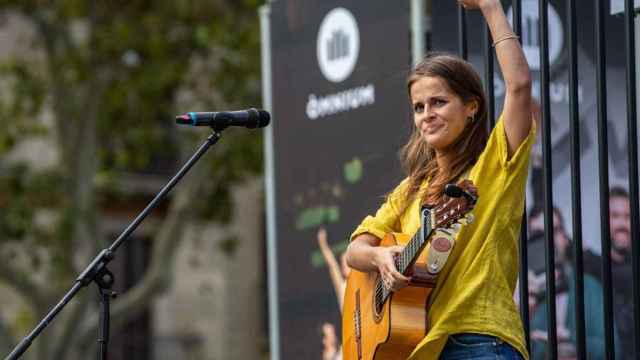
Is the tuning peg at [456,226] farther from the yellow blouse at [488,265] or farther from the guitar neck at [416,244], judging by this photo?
the yellow blouse at [488,265]

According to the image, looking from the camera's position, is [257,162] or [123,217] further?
[123,217]

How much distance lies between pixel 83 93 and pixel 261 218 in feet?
35.1

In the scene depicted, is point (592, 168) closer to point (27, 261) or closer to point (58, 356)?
point (58, 356)

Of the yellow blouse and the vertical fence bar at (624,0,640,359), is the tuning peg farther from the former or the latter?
the vertical fence bar at (624,0,640,359)

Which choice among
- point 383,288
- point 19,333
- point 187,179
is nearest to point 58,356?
point 187,179

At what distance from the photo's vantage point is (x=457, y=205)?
3945 millimetres

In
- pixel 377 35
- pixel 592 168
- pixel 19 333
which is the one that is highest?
pixel 377 35

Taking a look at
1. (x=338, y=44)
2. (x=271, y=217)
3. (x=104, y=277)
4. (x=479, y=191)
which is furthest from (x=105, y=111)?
(x=479, y=191)

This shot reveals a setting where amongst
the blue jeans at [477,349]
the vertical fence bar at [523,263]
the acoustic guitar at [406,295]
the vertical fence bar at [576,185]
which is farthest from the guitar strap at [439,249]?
the vertical fence bar at [523,263]

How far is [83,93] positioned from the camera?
17.3 meters

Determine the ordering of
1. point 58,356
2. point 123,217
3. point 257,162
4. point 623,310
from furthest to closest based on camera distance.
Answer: point 123,217
point 257,162
point 58,356
point 623,310

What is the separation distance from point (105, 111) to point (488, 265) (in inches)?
539

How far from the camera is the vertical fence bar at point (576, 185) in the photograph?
15.5 ft

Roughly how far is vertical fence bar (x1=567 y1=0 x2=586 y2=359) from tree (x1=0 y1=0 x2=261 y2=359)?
1136cm
